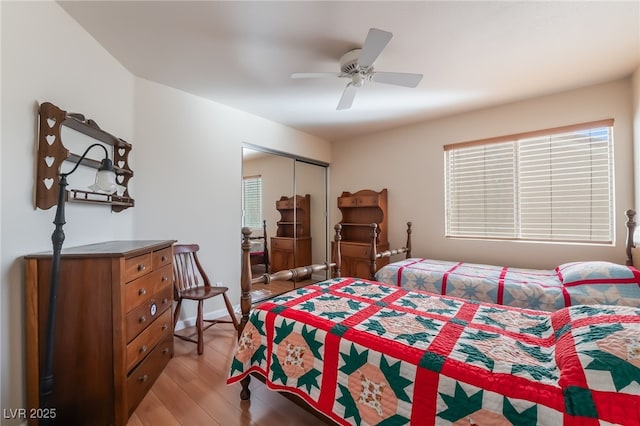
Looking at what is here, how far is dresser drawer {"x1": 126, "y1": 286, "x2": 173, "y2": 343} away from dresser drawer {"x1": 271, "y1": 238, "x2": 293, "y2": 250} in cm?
182

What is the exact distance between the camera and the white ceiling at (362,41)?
5.57ft

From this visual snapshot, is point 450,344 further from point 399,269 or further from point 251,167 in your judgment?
point 251,167

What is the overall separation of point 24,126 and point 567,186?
4.57 m

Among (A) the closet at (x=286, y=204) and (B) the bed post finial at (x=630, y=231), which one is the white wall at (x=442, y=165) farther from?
(A) the closet at (x=286, y=204)

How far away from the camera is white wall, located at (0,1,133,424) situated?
1.36 m

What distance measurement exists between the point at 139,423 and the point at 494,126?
430cm

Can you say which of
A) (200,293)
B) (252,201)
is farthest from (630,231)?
(200,293)

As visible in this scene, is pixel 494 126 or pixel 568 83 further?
pixel 494 126

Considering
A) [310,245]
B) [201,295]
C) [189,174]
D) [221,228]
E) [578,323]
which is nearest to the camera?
[578,323]

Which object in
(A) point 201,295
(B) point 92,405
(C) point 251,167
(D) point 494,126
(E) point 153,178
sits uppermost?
(D) point 494,126

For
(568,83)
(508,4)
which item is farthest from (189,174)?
(568,83)

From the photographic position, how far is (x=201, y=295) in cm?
246

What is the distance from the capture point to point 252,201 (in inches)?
140

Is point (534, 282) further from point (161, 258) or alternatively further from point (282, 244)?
point (161, 258)
